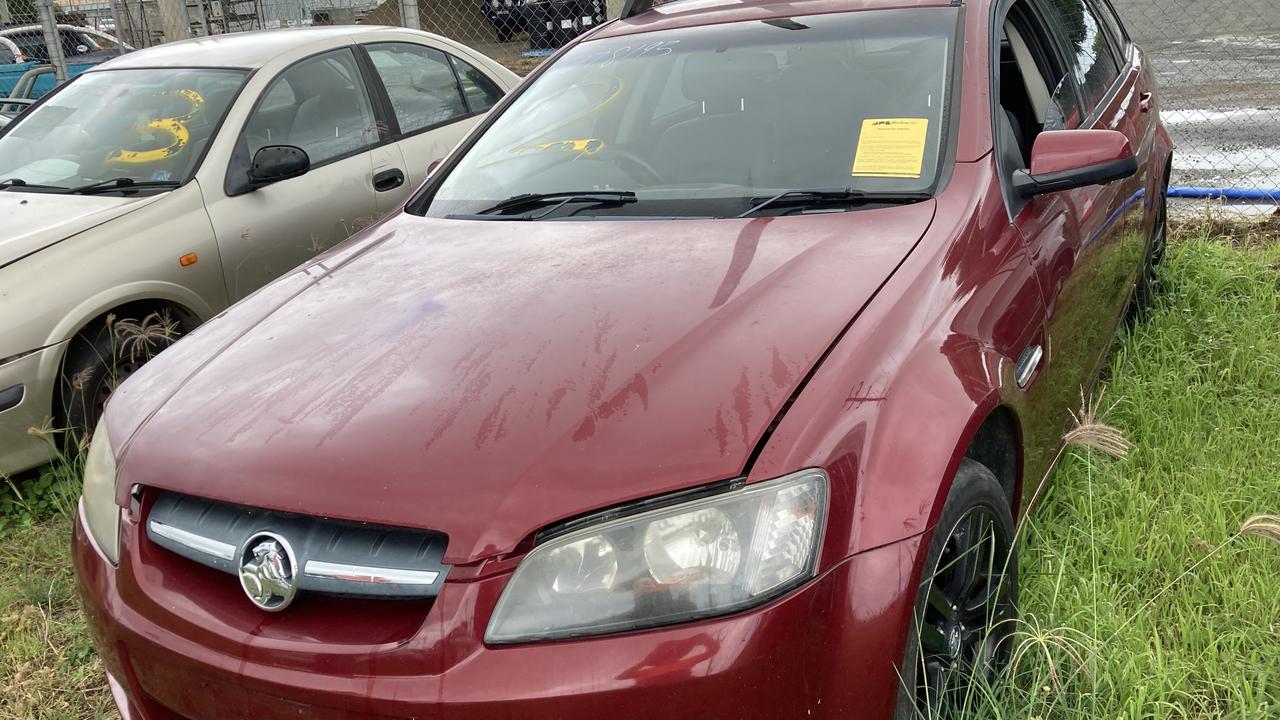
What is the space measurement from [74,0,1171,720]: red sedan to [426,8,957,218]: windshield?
0.01 metres

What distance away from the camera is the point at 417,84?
5121 millimetres

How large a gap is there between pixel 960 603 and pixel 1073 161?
110cm

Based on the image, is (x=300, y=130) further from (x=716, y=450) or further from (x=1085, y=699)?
(x=1085, y=699)

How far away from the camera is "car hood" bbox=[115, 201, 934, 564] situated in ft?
5.31

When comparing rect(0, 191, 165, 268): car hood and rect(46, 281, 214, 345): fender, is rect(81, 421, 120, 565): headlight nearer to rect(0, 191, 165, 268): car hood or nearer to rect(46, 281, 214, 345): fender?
rect(46, 281, 214, 345): fender

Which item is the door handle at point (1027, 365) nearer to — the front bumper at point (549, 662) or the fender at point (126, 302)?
the front bumper at point (549, 662)

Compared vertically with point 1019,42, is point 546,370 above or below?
below

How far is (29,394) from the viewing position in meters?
3.42

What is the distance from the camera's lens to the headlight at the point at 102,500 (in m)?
1.98

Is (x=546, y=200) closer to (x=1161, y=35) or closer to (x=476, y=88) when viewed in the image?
(x=476, y=88)

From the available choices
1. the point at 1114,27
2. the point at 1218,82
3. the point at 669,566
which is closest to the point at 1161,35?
the point at 1218,82

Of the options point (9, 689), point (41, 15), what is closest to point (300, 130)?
point (9, 689)

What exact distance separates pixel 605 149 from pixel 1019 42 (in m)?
1.30

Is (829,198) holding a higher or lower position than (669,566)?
higher
